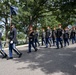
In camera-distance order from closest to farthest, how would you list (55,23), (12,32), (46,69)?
1. (46,69)
2. (12,32)
3. (55,23)

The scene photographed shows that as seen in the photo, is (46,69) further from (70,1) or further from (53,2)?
(53,2)

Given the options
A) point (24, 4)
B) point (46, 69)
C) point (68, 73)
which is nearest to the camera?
point (68, 73)

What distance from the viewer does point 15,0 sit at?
32031 millimetres

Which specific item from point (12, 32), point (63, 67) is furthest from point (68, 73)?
point (12, 32)

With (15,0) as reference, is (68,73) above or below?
below

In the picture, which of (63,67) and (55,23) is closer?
(63,67)

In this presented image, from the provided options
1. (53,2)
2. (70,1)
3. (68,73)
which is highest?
(53,2)

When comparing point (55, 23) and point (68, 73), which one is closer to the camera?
point (68, 73)

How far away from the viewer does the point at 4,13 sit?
1302 inches

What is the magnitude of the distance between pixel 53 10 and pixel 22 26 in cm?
752

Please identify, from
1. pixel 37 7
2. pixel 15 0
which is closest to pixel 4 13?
pixel 15 0

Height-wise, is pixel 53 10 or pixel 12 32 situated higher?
pixel 53 10

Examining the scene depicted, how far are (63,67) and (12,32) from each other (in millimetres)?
3562

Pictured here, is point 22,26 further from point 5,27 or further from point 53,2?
point 53,2
